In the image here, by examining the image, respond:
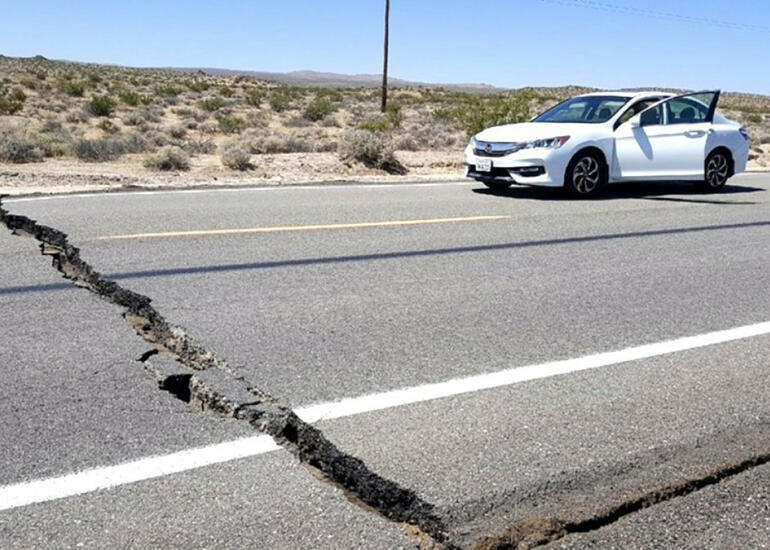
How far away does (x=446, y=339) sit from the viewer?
5363 mm

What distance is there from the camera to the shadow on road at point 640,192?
1259cm

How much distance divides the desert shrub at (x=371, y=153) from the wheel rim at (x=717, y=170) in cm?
534

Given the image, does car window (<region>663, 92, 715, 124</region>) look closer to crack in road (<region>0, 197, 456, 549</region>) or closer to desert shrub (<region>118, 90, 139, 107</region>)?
crack in road (<region>0, 197, 456, 549</region>)

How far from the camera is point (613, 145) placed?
1261 centimetres

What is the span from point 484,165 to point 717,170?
441 centimetres

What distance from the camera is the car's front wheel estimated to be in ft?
45.7

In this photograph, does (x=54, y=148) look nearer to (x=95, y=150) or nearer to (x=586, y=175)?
(x=95, y=150)

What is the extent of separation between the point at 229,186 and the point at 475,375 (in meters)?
8.44

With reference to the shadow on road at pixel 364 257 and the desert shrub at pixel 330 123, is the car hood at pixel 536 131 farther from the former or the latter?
the desert shrub at pixel 330 123

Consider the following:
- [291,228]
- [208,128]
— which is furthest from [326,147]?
[291,228]

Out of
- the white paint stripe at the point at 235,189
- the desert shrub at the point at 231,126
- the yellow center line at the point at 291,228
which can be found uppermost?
the desert shrub at the point at 231,126

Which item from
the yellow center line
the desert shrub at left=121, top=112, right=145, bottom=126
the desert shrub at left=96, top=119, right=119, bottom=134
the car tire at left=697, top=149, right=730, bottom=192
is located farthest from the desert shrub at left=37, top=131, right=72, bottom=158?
the car tire at left=697, top=149, right=730, bottom=192

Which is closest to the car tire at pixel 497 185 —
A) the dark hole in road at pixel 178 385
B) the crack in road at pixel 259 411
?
the crack in road at pixel 259 411

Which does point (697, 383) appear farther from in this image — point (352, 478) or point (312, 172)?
point (312, 172)
